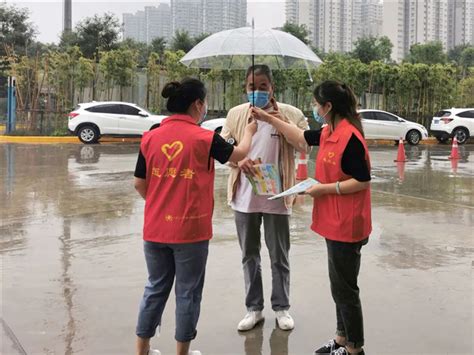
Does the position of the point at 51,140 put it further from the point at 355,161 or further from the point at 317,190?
A: the point at 355,161

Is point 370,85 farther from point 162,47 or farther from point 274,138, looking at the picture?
point 274,138

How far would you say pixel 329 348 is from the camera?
11.3ft

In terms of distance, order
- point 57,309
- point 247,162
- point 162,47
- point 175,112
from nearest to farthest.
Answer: point 175,112 → point 247,162 → point 57,309 → point 162,47

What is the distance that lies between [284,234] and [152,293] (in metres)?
1.06

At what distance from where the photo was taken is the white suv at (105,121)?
62.6ft

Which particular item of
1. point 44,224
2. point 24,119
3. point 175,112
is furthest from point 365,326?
point 24,119

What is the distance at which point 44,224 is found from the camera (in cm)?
695

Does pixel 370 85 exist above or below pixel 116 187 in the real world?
above

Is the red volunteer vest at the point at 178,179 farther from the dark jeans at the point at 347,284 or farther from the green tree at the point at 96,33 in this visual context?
the green tree at the point at 96,33

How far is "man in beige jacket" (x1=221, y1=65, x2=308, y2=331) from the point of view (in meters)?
3.81

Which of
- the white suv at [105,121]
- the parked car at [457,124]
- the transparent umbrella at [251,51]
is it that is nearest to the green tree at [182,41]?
the white suv at [105,121]

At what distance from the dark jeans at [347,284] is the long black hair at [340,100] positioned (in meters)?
0.69

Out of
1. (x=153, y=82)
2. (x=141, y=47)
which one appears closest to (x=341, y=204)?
(x=153, y=82)

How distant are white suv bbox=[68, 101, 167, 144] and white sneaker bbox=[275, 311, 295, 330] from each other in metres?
15.7
